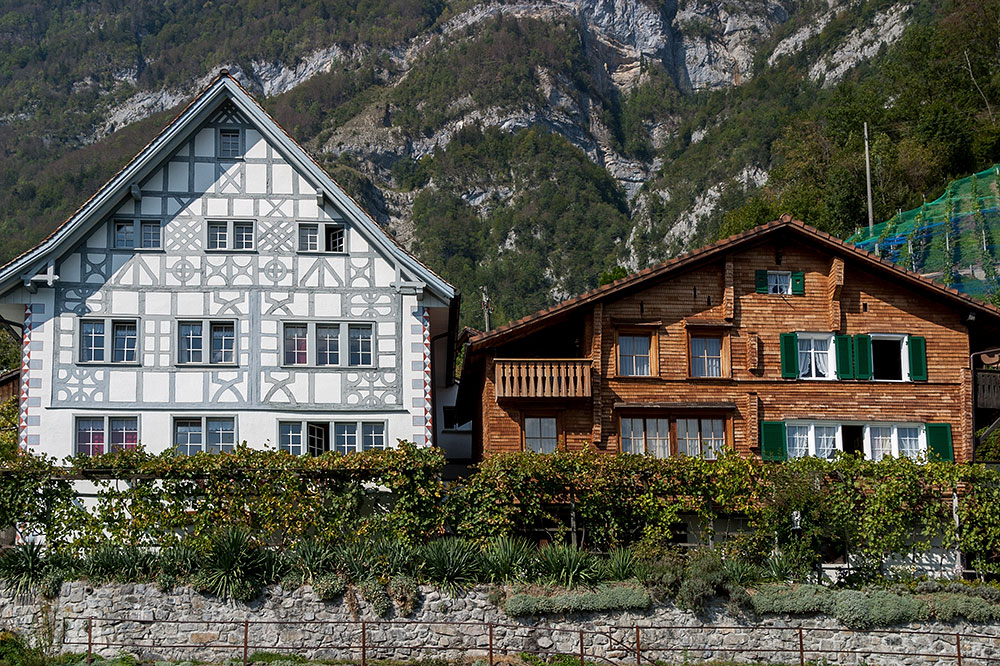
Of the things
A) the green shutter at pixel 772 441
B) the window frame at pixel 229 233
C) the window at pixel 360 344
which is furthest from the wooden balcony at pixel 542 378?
the window frame at pixel 229 233

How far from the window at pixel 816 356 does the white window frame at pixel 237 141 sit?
15.9 m

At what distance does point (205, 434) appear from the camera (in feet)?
105

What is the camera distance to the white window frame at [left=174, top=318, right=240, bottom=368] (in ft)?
107

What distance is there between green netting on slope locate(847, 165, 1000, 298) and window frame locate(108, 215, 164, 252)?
3074 cm

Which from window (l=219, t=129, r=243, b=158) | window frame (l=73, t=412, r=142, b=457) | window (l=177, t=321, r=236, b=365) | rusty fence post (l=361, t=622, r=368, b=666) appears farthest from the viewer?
window (l=219, t=129, r=243, b=158)

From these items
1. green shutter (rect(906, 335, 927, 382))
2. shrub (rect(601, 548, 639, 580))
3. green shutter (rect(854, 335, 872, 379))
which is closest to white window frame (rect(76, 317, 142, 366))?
shrub (rect(601, 548, 639, 580))

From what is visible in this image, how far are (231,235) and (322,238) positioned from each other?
7.75 ft

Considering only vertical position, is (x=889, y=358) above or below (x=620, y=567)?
above

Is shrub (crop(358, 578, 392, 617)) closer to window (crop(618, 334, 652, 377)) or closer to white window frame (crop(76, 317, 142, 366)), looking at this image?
white window frame (crop(76, 317, 142, 366))

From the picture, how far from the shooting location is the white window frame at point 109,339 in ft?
106

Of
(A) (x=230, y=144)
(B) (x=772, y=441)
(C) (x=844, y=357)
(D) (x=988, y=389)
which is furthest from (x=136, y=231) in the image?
(D) (x=988, y=389)

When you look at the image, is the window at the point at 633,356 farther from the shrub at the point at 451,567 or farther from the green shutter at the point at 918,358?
the shrub at the point at 451,567

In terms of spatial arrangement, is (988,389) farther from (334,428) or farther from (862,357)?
(334,428)

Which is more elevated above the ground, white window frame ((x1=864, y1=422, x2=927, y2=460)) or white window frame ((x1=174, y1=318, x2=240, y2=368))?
white window frame ((x1=174, y1=318, x2=240, y2=368))
